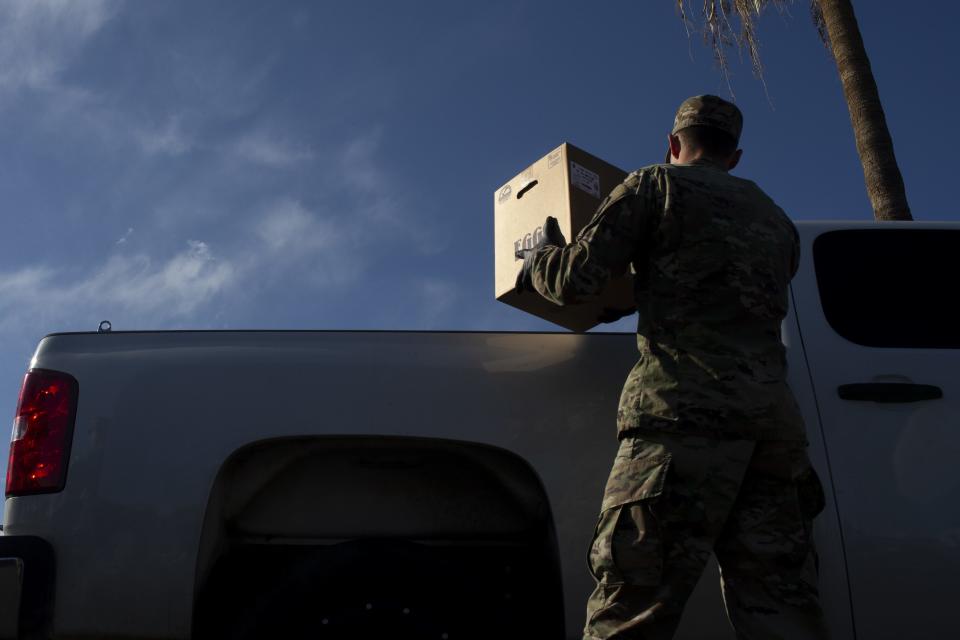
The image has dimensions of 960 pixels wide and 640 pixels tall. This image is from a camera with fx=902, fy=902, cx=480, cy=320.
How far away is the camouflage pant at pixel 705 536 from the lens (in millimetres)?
2125

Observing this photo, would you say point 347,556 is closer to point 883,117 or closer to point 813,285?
point 813,285

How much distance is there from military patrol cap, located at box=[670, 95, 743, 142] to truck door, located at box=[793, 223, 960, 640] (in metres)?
0.61

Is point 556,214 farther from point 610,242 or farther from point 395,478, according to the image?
point 395,478

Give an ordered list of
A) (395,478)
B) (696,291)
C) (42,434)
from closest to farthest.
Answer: (696,291) → (42,434) → (395,478)

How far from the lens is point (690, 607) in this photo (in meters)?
2.54

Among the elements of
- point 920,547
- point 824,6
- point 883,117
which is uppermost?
point 824,6

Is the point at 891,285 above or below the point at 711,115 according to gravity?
below

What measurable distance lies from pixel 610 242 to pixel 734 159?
61 cm

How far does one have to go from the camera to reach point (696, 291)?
2.38 meters

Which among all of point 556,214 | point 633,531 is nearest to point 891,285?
point 556,214

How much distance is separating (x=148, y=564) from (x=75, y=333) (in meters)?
0.76

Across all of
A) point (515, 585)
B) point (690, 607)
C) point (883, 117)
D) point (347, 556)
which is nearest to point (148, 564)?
point (347, 556)

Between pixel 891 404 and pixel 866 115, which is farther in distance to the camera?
pixel 866 115

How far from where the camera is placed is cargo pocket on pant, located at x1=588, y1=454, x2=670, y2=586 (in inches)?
83.2
